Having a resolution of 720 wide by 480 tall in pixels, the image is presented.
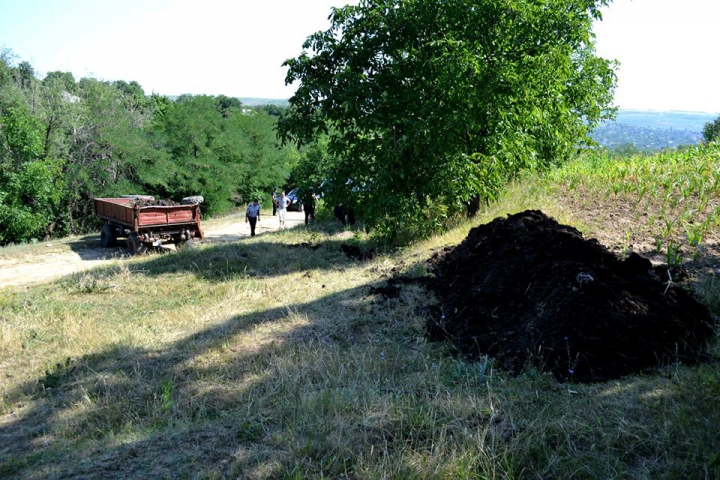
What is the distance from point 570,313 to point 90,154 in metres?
32.5

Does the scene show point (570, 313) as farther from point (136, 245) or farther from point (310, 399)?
point (136, 245)

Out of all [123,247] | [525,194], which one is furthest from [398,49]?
[123,247]

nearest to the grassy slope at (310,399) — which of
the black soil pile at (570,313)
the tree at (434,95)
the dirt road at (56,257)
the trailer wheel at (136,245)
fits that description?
the black soil pile at (570,313)

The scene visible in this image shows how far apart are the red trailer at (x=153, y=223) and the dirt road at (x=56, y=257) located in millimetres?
776

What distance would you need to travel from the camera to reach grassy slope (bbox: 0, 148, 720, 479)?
339 cm

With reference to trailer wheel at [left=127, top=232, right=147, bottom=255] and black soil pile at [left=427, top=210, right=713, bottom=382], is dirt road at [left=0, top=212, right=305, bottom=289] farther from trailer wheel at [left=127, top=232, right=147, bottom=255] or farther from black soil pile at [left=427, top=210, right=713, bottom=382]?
black soil pile at [left=427, top=210, right=713, bottom=382]

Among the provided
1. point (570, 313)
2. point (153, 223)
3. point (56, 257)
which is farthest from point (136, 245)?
point (570, 313)

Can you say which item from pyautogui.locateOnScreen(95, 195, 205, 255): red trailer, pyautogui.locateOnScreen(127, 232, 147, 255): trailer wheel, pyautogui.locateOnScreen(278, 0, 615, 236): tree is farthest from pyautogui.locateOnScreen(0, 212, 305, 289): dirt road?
pyautogui.locateOnScreen(278, 0, 615, 236): tree

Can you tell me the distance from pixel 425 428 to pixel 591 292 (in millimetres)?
2408

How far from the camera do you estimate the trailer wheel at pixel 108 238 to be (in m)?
18.4

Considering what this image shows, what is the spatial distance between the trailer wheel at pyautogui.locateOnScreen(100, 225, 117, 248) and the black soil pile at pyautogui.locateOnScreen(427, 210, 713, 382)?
14878 millimetres

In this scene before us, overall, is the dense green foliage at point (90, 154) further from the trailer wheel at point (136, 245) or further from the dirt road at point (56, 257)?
the trailer wheel at point (136, 245)

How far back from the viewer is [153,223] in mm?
16141

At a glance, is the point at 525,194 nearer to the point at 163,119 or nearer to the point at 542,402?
the point at 542,402
